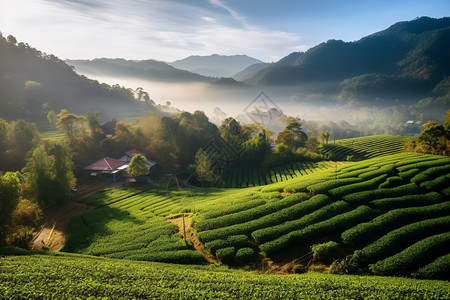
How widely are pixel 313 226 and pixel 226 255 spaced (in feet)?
28.2

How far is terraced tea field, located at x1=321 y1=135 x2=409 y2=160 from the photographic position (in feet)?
217

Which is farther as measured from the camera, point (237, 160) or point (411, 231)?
point (237, 160)

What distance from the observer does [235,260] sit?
20312 millimetres

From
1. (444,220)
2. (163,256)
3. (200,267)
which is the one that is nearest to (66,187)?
(163,256)

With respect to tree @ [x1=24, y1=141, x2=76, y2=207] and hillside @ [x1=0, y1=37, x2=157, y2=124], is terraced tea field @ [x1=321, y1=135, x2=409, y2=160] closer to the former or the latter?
tree @ [x1=24, y1=141, x2=76, y2=207]

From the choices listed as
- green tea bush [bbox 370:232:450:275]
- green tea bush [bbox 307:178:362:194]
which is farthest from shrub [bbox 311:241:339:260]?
green tea bush [bbox 307:178:362:194]

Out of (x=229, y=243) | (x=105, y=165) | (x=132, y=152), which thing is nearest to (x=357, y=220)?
(x=229, y=243)

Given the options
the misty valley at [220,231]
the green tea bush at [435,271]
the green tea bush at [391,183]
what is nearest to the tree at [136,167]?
the misty valley at [220,231]

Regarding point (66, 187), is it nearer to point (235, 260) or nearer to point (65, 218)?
point (65, 218)

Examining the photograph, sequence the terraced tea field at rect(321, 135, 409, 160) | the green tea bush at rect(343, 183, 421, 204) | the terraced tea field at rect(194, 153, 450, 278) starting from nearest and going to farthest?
1. the terraced tea field at rect(194, 153, 450, 278)
2. the green tea bush at rect(343, 183, 421, 204)
3. the terraced tea field at rect(321, 135, 409, 160)

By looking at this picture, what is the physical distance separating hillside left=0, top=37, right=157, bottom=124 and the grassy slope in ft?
327

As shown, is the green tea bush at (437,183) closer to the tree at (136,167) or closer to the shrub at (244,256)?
the shrub at (244,256)

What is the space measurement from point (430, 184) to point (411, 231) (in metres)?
9.34

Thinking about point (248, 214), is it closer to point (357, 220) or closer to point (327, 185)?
point (327, 185)
